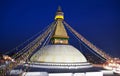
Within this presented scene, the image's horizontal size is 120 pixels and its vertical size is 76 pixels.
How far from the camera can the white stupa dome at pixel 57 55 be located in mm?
16609

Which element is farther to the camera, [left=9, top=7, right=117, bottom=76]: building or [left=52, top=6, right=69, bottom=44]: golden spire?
[left=52, top=6, right=69, bottom=44]: golden spire

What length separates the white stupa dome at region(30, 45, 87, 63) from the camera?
54.5 ft

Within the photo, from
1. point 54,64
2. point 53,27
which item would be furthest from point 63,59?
point 53,27

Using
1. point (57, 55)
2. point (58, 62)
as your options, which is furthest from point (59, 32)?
point (58, 62)

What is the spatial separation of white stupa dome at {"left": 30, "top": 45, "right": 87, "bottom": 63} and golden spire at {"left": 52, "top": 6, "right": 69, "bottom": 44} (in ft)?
2.43

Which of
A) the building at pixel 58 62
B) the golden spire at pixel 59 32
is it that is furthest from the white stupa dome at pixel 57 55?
the golden spire at pixel 59 32

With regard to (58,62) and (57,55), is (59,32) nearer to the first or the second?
(57,55)

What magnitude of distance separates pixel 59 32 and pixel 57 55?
2385 millimetres

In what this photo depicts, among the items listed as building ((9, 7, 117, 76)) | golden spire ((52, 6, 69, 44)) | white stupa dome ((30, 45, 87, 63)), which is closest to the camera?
building ((9, 7, 117, 76))

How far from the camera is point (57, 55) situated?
16.7 meters

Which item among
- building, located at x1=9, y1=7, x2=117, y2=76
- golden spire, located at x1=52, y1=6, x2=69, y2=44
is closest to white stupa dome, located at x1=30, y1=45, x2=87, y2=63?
building, located at x1=9, y1=7, x2=117, y2=76

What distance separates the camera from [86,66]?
1736 centimetres

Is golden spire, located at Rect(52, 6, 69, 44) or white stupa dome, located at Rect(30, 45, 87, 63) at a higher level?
golden spire, located at Rect(52, 6, 69, 44)

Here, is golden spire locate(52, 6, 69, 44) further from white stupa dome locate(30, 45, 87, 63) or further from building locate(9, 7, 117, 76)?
white stupa dome locate(30, 45, 87, 63)
